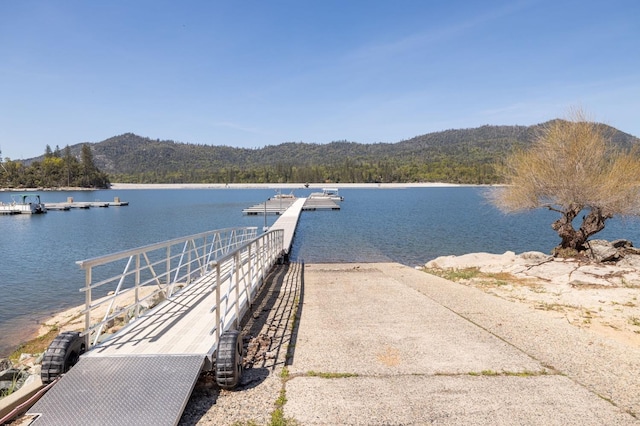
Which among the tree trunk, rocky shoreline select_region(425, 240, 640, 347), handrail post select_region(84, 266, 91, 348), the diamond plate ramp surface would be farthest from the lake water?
the diamond plate ramp surface

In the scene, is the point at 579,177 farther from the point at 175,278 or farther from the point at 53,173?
the point at 53,173

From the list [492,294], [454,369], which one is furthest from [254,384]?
[492,294]

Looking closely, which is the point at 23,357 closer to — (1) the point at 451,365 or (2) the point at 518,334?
(1) the point at 451,365


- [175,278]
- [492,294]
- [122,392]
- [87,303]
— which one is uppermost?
[87,303]

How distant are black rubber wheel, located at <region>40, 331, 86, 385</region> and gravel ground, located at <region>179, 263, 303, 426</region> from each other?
128 centimetres

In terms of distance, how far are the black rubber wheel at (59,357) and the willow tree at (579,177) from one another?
1443 cm

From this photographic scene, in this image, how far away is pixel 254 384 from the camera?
429 centimetres

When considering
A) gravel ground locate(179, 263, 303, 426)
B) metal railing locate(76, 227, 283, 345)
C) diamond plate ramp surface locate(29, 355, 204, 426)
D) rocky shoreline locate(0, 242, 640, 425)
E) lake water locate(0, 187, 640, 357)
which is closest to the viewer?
diamond plate ramp surface locate(29, 355, 204, 426)

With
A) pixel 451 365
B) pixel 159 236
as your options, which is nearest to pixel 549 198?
pixel 451 365

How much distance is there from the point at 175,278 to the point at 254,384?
3578mm

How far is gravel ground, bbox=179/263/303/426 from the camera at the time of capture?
365 cm

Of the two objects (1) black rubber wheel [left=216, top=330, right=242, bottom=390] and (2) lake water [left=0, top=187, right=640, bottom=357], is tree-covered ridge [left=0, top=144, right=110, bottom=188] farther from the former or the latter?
(1) black rubber wheel [left=216, top=330, right=242, bottom=390]

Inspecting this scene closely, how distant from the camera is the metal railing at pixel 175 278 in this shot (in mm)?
4602

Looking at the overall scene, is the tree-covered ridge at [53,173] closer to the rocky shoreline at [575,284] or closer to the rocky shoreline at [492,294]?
the rocky shoreline at [492,294]
